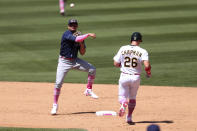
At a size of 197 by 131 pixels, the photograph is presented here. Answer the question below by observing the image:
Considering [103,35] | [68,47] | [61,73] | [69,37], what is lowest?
→ [61,73]

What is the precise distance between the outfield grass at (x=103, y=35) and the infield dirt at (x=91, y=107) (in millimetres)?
932

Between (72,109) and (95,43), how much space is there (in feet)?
22.4

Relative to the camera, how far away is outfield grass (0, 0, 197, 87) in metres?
14.8

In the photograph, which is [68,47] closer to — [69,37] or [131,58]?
[69,37]

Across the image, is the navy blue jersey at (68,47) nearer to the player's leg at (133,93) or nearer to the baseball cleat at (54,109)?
the baseball cleat at (54,109)

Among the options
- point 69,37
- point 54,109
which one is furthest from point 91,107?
point 69,37

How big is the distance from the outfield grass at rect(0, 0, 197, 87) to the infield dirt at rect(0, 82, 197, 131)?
93cm

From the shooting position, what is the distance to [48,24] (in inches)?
818

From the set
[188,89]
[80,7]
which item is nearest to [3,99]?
[188,89]

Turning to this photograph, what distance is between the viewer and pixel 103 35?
744 inches

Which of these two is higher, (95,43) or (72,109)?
(95,43)

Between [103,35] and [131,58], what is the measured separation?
9.10 metres

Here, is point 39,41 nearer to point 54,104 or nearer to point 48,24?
point 48,24

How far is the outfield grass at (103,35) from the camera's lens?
583 inches
